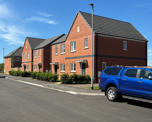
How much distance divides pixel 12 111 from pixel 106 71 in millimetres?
5871

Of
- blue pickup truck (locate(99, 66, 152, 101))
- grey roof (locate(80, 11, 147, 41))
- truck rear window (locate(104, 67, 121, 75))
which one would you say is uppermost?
grey roof (locate(80, 11, 147, 41))

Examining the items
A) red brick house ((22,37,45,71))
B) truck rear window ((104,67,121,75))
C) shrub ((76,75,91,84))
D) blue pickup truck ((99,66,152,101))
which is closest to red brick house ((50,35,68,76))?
shrub ((76,75,91,84))

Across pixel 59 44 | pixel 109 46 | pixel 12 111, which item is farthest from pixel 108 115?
pixel 59 44

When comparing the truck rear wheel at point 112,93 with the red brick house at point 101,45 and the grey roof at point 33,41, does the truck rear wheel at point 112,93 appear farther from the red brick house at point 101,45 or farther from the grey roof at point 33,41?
the grey roof at point 33,41

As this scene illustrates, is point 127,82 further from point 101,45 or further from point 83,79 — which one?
point 101,45

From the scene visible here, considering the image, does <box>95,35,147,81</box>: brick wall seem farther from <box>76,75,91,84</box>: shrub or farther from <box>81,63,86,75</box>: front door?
<box>81,63,86,75</box>: front door

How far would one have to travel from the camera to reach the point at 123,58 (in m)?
26.3

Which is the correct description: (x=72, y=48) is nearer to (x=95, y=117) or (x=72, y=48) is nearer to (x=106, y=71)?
(x=106, y=71)

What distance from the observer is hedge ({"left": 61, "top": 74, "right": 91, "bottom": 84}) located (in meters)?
21.4

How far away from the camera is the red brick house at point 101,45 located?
24250 mm

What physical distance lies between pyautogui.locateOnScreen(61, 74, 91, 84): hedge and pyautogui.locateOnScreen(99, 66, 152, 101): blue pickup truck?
33.8ft

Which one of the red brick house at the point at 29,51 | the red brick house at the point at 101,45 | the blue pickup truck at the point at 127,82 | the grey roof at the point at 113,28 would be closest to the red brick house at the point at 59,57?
the red brick house at the point at 101,45

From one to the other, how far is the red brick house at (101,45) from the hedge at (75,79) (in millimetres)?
1400

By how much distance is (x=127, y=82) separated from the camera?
9.76 metres
